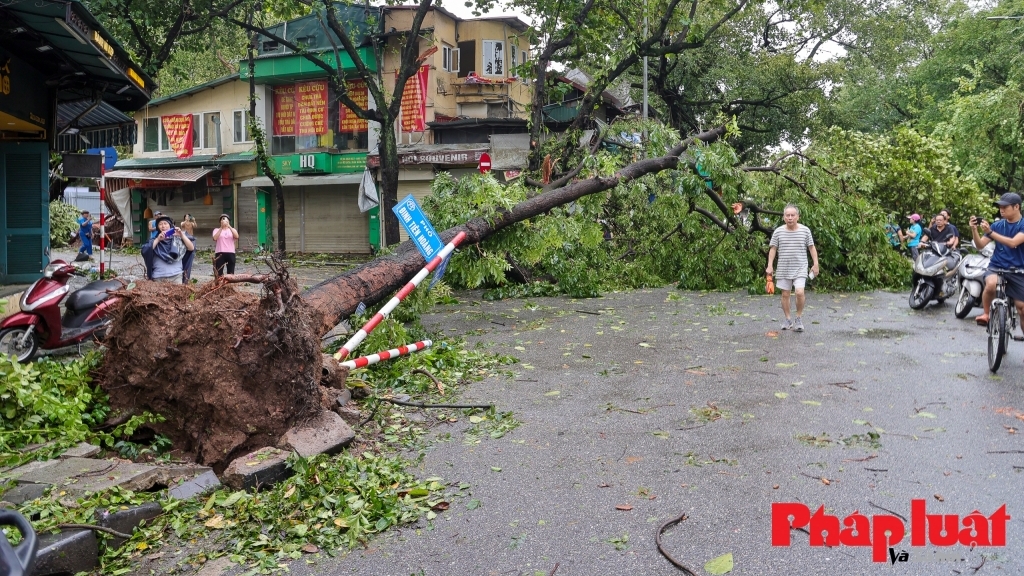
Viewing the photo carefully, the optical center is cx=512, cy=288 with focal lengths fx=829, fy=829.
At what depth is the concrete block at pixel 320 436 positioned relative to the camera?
5605mm

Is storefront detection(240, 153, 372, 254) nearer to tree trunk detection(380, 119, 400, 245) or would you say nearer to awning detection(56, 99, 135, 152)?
tree trunk detection(380, 119, 400, 245)

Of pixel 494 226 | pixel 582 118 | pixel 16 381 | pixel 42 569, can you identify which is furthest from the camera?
pixel 582 118

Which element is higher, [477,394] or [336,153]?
[336,153]

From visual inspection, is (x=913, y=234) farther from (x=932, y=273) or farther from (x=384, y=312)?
(x=384, y=312)

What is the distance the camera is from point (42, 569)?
3.94 meters

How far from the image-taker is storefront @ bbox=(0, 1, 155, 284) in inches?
393

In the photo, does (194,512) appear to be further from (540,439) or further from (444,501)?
(540,439)

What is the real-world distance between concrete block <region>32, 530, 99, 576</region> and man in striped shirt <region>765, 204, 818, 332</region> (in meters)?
8.69

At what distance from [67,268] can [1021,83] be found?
1223 inches

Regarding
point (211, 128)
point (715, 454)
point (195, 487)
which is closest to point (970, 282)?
point (715, 454)

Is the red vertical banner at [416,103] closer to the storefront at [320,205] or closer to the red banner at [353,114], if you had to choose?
the red banner at [353,114]

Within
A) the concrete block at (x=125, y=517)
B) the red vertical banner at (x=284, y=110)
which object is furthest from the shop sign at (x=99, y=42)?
the red vertical banner at (x=284, y=110)

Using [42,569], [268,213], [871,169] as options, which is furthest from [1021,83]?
[42,569]

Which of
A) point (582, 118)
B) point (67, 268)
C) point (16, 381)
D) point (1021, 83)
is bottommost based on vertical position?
point (16, 381)
